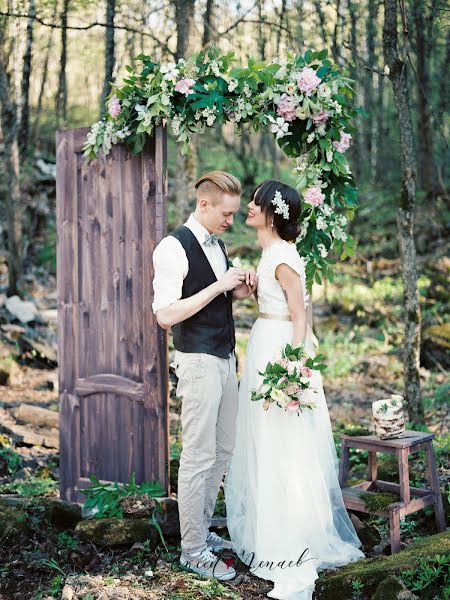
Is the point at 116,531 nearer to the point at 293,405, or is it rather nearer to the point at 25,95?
the point at 293,405

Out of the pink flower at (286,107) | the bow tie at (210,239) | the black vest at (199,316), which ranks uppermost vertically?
the pink flower at (286,107)

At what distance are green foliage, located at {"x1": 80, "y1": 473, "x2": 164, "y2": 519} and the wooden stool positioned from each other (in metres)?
1.33

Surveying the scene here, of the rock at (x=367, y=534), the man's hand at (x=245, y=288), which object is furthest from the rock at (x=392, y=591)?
the man's hand at (x=245, y=288)

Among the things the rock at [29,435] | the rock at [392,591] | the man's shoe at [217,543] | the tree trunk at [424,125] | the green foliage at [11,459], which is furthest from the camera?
the tree trunk at [424,125]

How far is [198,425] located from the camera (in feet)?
14.4

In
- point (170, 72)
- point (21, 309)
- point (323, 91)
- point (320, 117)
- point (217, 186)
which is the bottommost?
point (21, 309)

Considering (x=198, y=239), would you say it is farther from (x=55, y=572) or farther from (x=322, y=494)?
(x=55, y=572)

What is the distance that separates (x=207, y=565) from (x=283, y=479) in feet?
2.30

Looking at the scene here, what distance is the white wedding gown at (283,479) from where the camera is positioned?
4355 mm

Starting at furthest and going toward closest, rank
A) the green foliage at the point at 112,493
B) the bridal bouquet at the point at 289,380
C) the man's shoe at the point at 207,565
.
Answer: the green foliage at the point at 112,493
the man's shoe at the point at 207,565
the bridal bouquet at the point at 289,380

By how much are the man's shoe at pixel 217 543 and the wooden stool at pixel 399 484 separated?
838 millimetres

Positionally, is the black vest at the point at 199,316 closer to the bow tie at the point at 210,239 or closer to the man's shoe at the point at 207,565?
the bow tie at the point at 210,239

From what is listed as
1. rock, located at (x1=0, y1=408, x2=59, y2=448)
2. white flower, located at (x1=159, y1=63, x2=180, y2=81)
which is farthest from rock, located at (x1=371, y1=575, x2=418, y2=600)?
rock, located at (x1=0, y1=408, x2=59, y2=448)

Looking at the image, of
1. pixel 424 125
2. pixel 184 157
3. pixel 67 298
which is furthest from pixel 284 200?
pixel 424 125
